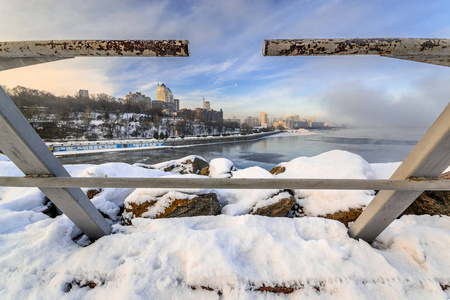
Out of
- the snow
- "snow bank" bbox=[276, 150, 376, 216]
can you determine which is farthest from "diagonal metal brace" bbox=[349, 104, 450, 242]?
the snow

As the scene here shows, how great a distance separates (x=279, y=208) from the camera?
114 inches

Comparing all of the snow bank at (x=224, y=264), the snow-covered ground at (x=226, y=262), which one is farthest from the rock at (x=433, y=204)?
the snow bank at (x=224, y=264)

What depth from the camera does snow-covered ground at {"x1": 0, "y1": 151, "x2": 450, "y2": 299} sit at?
125 cm

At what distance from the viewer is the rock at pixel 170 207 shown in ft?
8.01

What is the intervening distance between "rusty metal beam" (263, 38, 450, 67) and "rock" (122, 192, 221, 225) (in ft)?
7.54

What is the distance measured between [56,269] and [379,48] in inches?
99.8

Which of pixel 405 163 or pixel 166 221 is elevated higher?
pixel 405 163

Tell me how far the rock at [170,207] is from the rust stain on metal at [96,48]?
203 cm

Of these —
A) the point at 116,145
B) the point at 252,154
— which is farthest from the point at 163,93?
the point at 252,154

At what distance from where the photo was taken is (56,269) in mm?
1361

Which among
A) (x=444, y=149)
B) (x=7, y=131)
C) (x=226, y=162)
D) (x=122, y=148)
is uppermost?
(x=7, y=131)

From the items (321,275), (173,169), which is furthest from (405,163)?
(173,169)

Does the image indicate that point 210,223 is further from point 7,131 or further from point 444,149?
point 444,149

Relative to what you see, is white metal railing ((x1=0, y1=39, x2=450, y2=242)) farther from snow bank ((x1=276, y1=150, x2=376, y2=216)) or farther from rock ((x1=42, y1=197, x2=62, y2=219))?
rock ((x1=42, y1=197, x2=62, y2=219))
